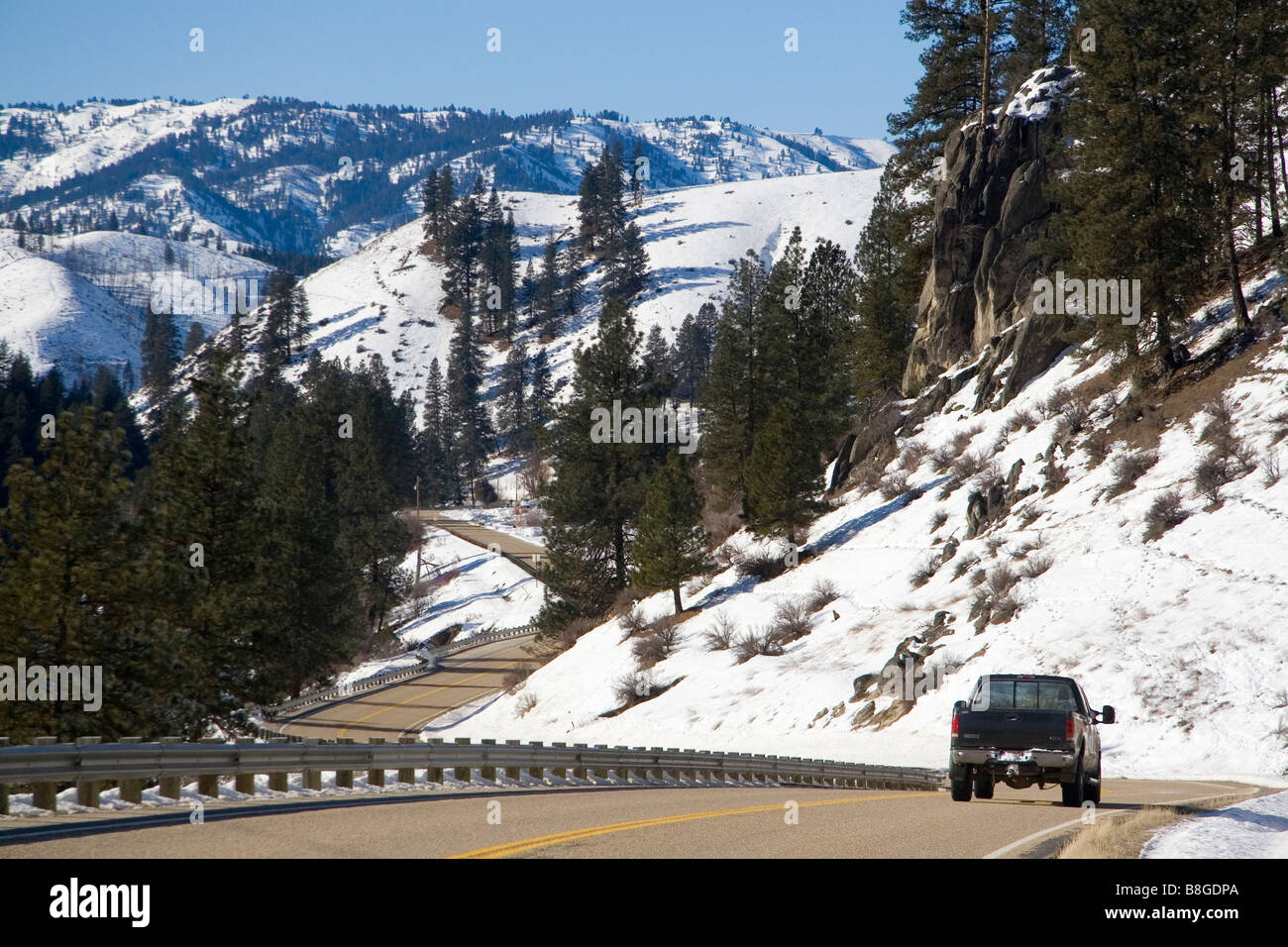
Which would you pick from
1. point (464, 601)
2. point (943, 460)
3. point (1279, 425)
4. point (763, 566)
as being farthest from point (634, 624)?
point (464, 601)

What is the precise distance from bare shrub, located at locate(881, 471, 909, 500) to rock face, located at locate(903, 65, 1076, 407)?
16.3 feet

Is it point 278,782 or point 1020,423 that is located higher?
point 1020,423

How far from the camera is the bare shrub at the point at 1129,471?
34531 mm

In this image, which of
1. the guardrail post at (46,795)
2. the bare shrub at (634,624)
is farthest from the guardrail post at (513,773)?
the bare shrub at (634,624)

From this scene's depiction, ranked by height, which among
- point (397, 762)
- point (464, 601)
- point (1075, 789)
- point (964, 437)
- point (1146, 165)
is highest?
point (1146, 165)

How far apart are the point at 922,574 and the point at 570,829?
3056 cm

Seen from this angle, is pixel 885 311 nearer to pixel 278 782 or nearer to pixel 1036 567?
pixel 1036 567

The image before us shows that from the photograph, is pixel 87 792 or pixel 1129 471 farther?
pixel 1129 471

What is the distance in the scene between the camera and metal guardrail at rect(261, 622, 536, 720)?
56.5 m

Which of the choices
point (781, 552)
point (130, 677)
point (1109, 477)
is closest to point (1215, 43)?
point (1109, 477)

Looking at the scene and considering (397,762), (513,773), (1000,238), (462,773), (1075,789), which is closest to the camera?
(1075,789)

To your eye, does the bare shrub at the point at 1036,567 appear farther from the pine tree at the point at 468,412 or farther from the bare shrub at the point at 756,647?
the pine tree at the point at 468,412

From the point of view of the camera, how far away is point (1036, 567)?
3331 cm
